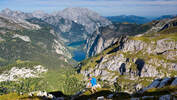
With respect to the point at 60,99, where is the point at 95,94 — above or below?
above

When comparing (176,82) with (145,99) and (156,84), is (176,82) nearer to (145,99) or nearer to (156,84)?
(156,84)

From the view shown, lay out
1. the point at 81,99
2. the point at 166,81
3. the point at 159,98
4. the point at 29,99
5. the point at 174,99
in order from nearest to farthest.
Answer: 1. the point at 174,99
2. the point at 159,98
3. the point at 166,81
4. the point at 81,99
5. the point at 29,99

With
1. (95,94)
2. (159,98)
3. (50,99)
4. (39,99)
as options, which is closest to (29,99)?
(39,99)

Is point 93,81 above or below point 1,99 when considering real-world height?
above

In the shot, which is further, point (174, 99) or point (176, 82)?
point (176, 82)

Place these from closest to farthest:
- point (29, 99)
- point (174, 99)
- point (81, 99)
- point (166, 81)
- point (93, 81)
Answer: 1. point (174, 99)
2. point (93, 81)
3. point (166, 81)
4. point (81, 99)
5. point (29, 99)

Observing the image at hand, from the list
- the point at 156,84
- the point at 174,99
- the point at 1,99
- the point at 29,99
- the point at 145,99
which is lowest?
the point at 1,99

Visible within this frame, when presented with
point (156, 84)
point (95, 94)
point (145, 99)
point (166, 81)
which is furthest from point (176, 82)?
point (95, 94)

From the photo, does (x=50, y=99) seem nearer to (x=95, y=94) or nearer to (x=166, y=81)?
(x=95, y=94)

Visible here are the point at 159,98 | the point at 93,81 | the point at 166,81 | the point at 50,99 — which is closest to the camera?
the point at 159,98
